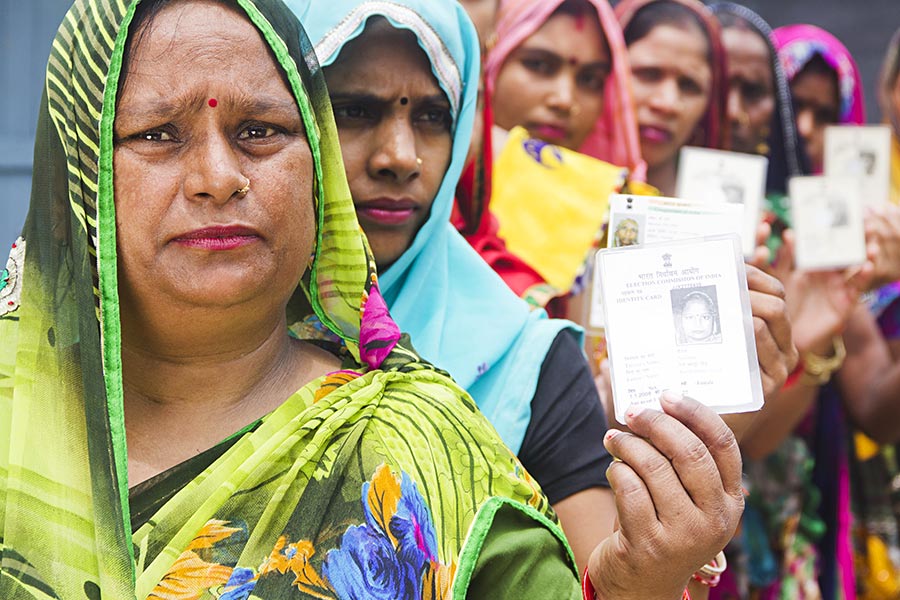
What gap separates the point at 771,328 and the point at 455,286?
617 millimetres

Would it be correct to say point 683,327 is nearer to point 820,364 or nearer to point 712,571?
point 712,571

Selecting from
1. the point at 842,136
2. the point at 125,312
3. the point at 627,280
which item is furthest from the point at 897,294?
the point at 125,312

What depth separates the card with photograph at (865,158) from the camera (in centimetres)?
381

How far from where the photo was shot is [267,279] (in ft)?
5.24

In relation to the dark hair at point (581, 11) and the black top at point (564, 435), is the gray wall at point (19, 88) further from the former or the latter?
the black top at point (564, 435)

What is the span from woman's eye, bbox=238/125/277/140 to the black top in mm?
715

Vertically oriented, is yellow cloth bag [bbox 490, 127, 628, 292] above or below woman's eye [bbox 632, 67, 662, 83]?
below

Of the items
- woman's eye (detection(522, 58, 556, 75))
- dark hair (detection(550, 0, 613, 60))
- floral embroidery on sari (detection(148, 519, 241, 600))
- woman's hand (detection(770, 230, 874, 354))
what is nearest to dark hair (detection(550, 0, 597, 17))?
dark hair (detection(550, 0, 613, 60))

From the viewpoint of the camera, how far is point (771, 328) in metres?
1.99

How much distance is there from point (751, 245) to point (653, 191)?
66 centimetres

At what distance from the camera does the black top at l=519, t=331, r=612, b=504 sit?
2018 mm

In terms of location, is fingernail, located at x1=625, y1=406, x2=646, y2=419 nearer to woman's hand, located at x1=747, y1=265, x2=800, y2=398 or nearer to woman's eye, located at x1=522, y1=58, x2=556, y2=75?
woman's hand, located at x1=747, y1=265, x2=800, y2=398

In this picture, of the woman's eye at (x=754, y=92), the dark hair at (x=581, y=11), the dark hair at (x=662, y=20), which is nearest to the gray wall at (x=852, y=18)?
the woman's eye at (x=754, y=92)

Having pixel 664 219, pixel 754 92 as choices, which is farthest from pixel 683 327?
pixel 754 92
